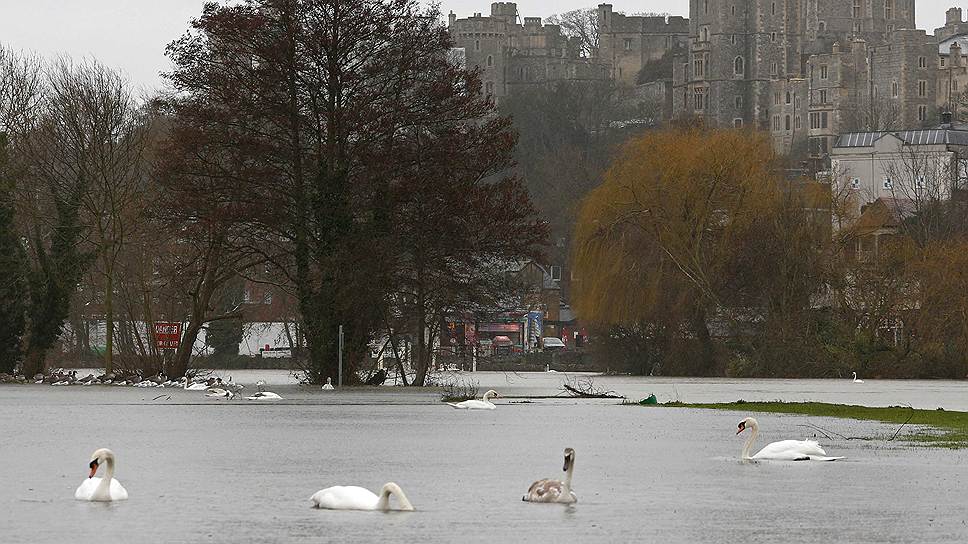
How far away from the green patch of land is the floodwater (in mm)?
751

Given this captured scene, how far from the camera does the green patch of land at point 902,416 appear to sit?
29203 millimetres

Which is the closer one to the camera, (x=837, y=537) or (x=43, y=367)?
(x=837, y=537)

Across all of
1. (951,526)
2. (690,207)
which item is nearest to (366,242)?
(690,207)

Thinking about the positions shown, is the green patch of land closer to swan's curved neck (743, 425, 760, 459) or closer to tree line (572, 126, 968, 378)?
swan's curved neck (743, 425, 760, 459)

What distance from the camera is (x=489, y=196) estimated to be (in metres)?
50.8

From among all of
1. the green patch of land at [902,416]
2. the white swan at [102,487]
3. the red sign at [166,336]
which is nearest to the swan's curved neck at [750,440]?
the green patch of land at [902,416]

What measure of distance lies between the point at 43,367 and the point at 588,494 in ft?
136

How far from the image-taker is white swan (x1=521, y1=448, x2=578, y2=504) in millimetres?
17984

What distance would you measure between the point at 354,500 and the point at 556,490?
6.38ft

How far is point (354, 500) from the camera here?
17.2 metres

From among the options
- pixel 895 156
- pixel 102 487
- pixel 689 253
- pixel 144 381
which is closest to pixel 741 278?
pixel 689 253

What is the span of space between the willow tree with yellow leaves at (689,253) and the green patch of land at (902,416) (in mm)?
29051

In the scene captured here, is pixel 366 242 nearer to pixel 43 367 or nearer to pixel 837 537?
pixel 43 367

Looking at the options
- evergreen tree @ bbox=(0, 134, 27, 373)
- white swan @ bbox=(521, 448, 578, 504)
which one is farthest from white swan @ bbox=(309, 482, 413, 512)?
evergreen tree @ bbox=(0, 134, 27, 373)
